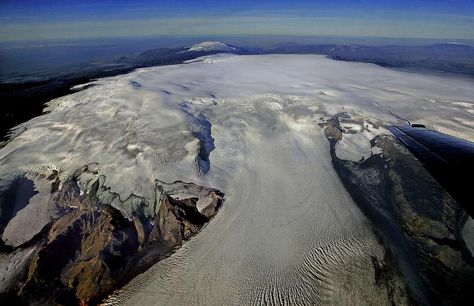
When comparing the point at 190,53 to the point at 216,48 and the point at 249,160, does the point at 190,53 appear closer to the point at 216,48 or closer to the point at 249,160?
the point at 216,48

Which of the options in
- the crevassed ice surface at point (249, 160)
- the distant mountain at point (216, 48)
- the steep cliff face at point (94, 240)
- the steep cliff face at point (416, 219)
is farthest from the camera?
the distant mountain at point (216, 48)

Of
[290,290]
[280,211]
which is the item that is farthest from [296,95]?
[290,290]

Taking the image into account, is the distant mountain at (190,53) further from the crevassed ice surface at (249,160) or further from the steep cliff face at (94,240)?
the steep cliff face at (94,240)

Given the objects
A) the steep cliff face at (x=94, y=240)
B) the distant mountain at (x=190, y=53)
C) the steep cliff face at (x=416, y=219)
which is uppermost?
the steep cliff face at (x=416, y=219)

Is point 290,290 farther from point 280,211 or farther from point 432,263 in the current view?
point 432,263

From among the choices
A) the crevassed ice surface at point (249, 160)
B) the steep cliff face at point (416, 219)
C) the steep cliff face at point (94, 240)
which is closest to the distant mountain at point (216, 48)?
the crevassed ice surface at point (249, 160)

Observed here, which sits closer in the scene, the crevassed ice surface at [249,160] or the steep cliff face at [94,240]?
the crevassed ice surface at [249,160]

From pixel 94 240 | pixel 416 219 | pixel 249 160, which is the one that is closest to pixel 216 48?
pixel 249 160
